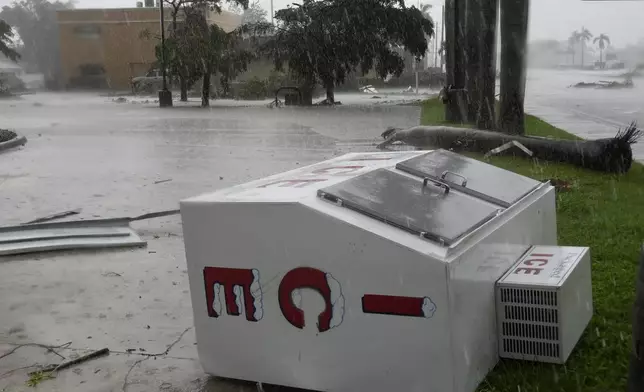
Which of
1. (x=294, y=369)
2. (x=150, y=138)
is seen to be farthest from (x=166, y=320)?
(x=150, y=138)

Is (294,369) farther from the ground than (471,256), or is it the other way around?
(471,256)

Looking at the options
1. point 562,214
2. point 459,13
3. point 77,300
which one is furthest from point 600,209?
point 459,13

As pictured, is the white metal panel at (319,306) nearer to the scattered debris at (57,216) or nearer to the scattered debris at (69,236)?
the scattered debris at (69,236)

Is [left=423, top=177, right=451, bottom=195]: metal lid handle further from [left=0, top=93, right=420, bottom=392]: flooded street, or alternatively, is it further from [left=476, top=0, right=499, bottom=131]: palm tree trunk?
[left=476, top=0, right=499, bottom=131]: palm tree trunk

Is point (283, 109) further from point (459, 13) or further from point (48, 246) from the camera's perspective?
point (48, 246)

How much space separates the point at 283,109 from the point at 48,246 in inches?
960

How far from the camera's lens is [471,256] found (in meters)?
3.31

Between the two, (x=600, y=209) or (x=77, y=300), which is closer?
(x=77, y=300)

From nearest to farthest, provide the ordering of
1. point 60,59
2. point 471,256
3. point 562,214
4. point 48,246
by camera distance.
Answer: point 471,256, point 48,246, point 562,214, point 60,59

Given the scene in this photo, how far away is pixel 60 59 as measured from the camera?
198 ft

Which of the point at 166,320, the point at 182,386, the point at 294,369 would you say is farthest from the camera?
the point at 166,320

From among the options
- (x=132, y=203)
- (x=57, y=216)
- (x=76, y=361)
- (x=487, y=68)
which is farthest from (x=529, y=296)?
(x=487, y=68)

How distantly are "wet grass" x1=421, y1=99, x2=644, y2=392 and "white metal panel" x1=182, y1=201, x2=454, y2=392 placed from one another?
1.72 feet

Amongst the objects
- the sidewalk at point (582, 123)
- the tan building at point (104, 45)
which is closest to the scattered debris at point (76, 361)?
the sidewalk at point (582, 123)
